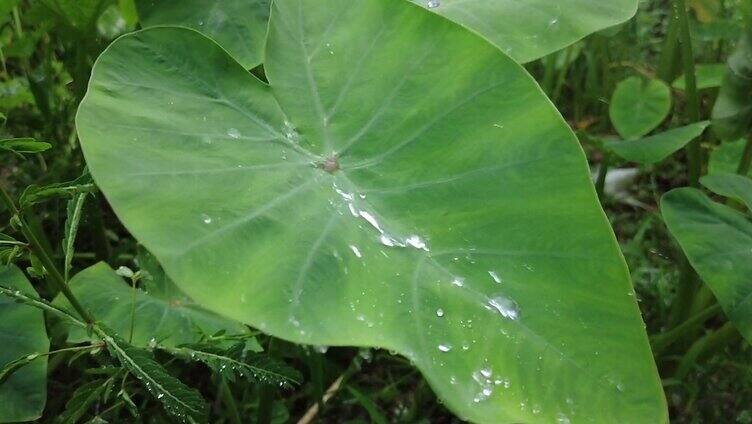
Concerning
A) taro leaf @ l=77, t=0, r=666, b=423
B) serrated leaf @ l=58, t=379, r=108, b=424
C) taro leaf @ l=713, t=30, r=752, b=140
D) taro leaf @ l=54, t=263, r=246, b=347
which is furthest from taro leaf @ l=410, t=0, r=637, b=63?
serrated leaf @ l=58, t=379, r=108, b=424

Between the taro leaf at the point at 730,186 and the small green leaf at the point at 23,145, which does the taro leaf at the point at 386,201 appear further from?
the taro leaf at the point at 730,186

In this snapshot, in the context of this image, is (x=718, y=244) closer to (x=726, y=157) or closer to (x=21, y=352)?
(x=726, y=157)

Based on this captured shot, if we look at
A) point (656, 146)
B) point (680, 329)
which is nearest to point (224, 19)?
point (656, 146)

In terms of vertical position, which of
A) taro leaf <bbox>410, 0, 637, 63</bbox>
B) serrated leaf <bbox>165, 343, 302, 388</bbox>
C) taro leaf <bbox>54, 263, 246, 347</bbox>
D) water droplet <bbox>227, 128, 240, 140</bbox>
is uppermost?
taro leaf <bbox>410, 0, 637, 63</bbox>

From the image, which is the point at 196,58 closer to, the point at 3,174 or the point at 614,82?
the point at 3,174

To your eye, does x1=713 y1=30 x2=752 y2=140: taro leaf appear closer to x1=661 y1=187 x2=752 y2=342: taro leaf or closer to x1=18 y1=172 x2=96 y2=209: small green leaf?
x1=661 y1=187 x2=752 y2=342: taro leaf
